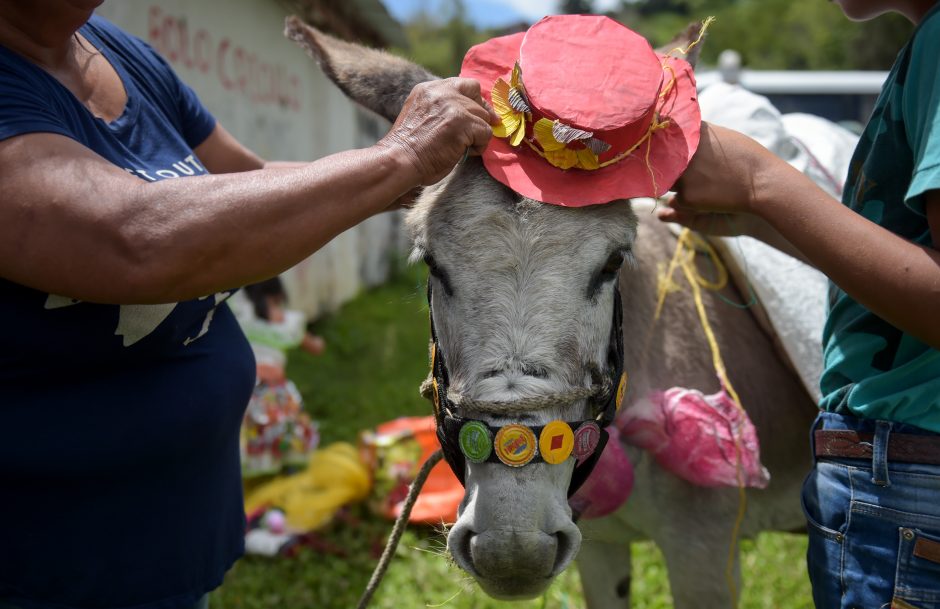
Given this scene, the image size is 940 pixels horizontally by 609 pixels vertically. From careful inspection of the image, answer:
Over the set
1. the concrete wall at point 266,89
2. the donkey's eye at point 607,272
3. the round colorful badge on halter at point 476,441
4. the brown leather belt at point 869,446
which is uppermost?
the concrete wall at point 266,89

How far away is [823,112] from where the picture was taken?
12133 mm

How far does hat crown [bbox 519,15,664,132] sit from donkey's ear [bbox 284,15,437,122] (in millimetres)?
505

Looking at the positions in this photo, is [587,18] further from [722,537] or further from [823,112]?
[823,112]

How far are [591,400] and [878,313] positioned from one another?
66 centimetres

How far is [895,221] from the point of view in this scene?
68.0 inches

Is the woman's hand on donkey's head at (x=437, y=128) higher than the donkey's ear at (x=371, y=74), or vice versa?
the donkey's ear at (x=371, y=74)

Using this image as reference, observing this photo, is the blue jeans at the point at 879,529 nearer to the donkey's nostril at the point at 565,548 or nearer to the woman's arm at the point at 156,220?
the donkey's nostril at the point at 565,548

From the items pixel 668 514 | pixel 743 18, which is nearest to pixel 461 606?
pixel 668 514

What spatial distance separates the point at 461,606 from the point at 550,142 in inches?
114

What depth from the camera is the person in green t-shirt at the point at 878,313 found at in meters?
1.54

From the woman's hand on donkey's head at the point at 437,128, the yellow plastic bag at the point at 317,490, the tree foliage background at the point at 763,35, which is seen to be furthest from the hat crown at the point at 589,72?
the tree foliage background at the point at 763,35

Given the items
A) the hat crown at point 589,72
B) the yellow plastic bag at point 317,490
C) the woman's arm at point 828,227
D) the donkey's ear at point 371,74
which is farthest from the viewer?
the yellow plastic bag at point 317,490

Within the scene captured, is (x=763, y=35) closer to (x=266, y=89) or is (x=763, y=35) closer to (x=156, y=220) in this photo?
(x=266, y=89)

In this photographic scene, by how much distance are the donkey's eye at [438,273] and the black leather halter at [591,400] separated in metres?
0.10
